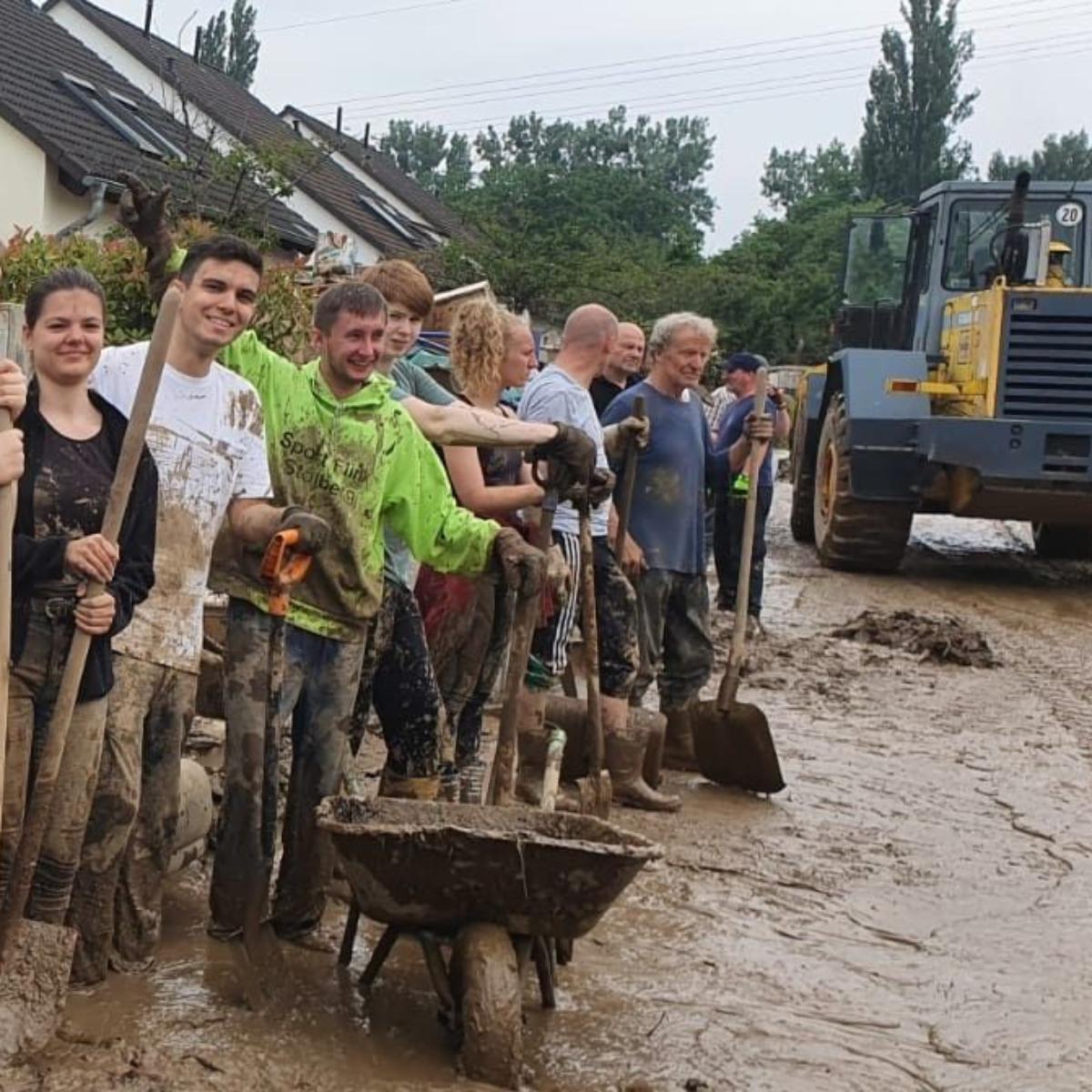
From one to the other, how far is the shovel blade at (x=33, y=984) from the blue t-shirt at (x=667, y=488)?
11.0 feet

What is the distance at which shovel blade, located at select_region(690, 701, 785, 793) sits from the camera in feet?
21.6

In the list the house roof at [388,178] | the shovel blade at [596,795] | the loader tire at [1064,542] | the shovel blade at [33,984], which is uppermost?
the house roof at [388,178]

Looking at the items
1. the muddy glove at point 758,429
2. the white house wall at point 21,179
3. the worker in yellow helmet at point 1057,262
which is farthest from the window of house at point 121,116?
the muddy glove at point 758,429

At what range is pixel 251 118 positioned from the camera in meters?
30.0

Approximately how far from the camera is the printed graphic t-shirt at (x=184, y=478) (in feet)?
12.7

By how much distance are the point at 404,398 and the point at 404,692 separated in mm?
861

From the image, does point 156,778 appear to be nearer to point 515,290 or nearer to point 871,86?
point 515,290

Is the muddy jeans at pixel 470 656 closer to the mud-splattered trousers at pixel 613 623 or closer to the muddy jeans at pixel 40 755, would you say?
the mud-splattered trousers at pixel 613 623

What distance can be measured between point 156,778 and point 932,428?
9171 millimetres

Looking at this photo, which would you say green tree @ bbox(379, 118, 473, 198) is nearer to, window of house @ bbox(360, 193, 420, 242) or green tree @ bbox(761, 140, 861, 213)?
green tree @ bbox(761, 140, 861, 213)

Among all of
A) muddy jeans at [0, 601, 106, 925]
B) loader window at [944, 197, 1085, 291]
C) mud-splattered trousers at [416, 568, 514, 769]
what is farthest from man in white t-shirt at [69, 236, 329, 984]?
loader window at [944, 197, 1085, 291]

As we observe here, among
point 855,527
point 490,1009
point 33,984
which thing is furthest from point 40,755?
point 855,527

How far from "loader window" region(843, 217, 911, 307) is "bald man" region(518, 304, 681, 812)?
9.34m

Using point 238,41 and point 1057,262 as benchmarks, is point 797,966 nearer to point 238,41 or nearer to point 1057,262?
point 1057,262
